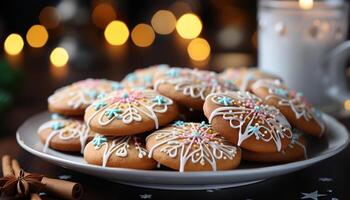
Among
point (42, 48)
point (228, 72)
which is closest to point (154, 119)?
point (228, 72)

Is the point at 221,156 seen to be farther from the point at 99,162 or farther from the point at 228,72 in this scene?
the point at 228,72

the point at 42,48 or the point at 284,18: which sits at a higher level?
the point at 284,18

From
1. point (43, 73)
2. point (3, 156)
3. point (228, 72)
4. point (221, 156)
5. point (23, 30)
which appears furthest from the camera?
point (23, 30)

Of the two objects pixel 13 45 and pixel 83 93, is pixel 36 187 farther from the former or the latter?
pixel 13 45

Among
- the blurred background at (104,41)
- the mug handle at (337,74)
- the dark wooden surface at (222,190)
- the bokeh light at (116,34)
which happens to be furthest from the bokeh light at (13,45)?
the mug handle at (337,74)

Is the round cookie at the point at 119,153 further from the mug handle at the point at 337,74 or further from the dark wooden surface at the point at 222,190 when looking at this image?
the mug handle at the point at 337,74

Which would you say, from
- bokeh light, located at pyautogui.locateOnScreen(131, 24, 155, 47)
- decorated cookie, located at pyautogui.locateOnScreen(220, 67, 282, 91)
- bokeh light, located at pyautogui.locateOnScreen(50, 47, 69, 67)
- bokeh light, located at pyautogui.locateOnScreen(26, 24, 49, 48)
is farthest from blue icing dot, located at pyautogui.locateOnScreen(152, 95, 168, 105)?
bokeh light, located at pyautogui.locateOnScreen(26, 24, 49, 48)
